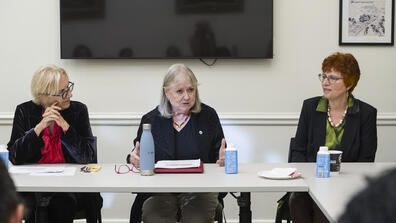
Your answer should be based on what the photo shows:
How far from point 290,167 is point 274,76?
1.40m

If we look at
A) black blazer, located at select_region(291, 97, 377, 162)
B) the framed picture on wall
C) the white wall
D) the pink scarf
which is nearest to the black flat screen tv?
the white wall

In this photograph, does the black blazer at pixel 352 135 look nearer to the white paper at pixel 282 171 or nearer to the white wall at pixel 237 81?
the white paper at pixel 282 171

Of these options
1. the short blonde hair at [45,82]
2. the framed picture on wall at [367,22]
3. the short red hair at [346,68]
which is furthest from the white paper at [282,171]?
the framed picture on wall at [367,22]

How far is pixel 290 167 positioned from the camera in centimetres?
282

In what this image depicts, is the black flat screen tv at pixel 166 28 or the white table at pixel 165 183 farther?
the black flat screen tv at pixel 166 28

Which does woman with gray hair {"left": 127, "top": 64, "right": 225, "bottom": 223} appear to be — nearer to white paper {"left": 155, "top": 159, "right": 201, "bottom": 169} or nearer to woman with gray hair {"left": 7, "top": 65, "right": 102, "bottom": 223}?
white paper {"left": 155, "top": 159, "right": 201, "bottom": 169}

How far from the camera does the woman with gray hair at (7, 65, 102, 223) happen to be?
2.86m

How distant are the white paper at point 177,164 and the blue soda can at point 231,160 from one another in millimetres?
163

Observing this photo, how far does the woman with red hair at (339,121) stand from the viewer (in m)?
3.09

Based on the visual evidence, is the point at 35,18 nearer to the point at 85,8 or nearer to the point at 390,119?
the point at 85,8

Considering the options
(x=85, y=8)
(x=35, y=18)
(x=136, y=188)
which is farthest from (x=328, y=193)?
(x=35, y=18)

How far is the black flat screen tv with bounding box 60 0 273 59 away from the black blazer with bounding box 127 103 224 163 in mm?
1057

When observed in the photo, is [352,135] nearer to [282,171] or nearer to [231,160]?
[282,171]

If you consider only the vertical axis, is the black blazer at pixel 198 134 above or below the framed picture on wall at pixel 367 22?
below
